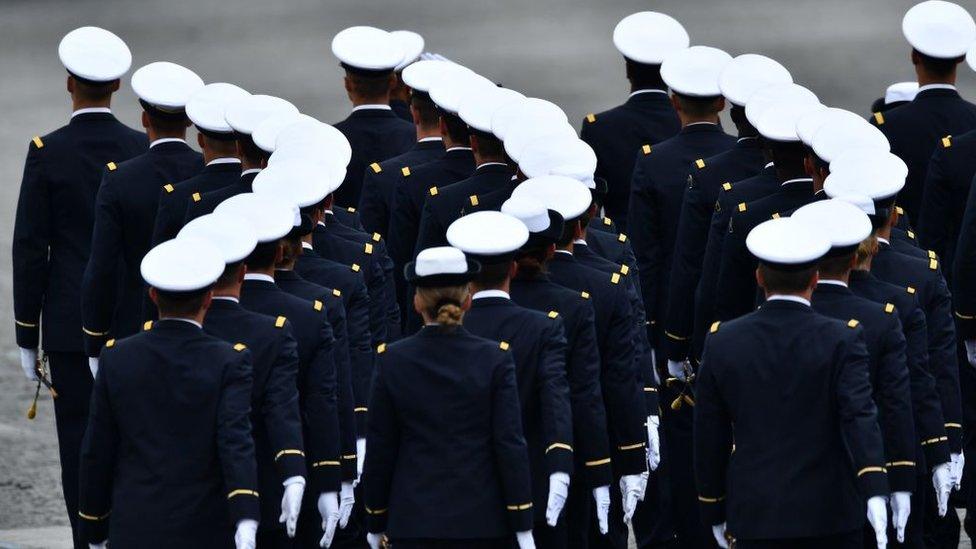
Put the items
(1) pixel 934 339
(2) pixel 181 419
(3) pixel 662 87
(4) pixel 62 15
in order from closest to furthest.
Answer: (2) pixel 181 419
(1) pixel 934 339
(3) pixel 662 87
(4) pixel 62 15

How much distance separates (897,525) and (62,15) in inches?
674

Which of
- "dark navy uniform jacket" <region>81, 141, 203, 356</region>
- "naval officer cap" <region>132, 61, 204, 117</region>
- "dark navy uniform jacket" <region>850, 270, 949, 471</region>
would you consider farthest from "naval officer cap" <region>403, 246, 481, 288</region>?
"naval officer cap" <region>132, 61, 204, 117</region>

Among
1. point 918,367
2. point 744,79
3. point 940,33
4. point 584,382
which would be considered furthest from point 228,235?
point 940,33

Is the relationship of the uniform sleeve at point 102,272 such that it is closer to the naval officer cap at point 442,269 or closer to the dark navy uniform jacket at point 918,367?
the naval officer cap at point 442,269

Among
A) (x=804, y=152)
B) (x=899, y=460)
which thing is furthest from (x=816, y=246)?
(x=804, y=152)

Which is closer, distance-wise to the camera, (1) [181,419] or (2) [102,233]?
(1) [181,419]

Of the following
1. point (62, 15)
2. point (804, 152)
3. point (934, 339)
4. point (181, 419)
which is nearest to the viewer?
point (181, 419)

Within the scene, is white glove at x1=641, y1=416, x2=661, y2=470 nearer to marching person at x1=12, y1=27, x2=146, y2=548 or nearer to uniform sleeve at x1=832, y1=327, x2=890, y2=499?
uniform sleeve at x1=832, y1=327, x2=890, y2=499

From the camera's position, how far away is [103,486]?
7.13 m

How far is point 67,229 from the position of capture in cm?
915

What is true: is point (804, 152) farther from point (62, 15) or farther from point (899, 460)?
point (62, 15)

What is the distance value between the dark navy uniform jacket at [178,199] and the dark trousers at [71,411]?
0.65 m

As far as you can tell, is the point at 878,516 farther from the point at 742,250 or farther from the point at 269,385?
the point at 269,385

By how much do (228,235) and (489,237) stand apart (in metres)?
0.76
